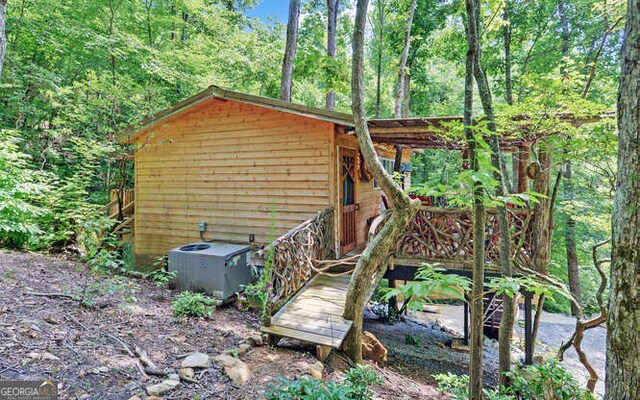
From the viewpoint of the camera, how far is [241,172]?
290 inches

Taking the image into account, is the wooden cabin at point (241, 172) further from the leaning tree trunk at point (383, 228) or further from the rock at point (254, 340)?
the rock at point (254, 340)

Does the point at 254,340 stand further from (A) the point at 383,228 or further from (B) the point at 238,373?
(A) the point at 383,228

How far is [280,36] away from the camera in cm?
1541

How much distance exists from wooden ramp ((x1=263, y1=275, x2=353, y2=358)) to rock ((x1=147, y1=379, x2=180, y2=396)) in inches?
58.6

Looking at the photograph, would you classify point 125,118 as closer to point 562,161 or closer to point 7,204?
point 7,204

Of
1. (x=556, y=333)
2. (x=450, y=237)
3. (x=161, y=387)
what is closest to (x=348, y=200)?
(x=450, y=237)

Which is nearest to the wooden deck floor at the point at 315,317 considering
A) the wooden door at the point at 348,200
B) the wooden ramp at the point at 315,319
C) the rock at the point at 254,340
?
the wooden ramp at the point at 315,319

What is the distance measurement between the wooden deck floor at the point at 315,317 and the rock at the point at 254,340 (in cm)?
14

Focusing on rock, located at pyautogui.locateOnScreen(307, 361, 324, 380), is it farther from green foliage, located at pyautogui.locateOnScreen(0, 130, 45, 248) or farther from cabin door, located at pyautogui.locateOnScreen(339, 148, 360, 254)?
green foliage, located at pyautogui.locateOnScreen(0, 130, 45, 248)

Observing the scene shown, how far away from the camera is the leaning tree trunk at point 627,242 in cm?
165

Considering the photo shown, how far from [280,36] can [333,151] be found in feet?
37.9

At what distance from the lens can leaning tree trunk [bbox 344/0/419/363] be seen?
13.1 feet

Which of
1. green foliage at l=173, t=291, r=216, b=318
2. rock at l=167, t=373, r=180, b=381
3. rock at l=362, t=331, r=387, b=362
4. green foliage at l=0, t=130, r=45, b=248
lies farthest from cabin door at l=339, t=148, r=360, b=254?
green foliage at l=0, t=130, r=45, b=248

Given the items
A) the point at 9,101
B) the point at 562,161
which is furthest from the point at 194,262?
the point at 9,101
